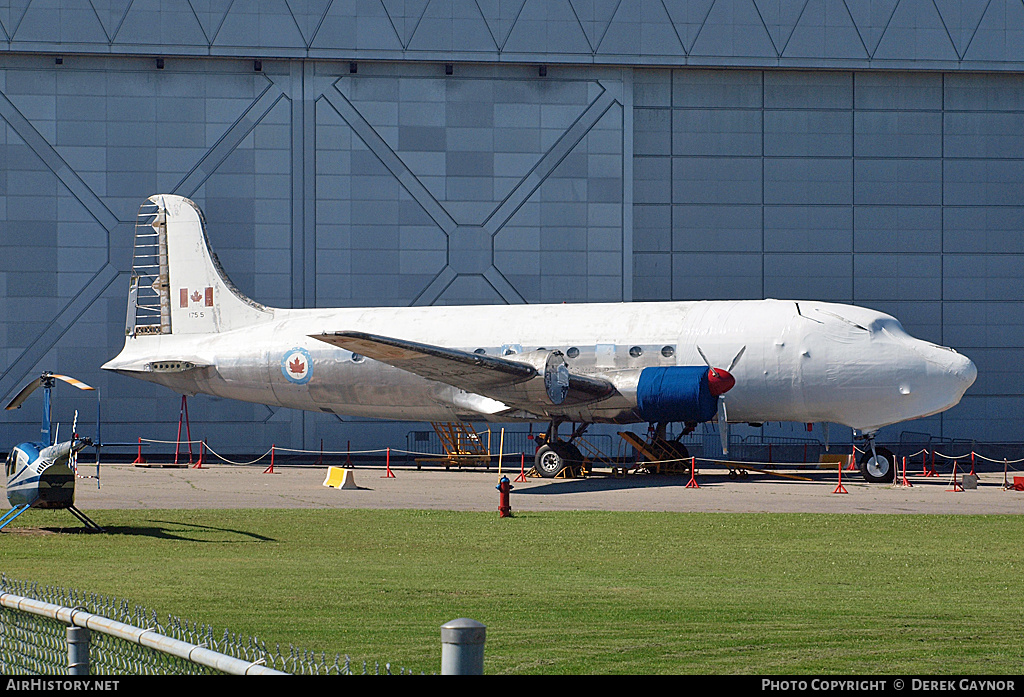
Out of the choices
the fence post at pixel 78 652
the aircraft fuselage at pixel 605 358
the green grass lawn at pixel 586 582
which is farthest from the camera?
the aircraft fuselage at pixel 605 358

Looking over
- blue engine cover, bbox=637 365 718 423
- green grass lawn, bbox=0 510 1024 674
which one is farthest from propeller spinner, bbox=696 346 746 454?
green grass lawn, bbox=0 510 1024 674

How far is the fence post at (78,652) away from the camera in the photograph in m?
5.71

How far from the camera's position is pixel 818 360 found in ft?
96.6

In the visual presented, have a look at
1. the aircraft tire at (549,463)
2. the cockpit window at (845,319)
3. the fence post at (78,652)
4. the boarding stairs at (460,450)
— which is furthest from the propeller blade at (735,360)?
the fence post at (78,652)

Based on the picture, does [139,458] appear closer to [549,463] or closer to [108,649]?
[549,463]

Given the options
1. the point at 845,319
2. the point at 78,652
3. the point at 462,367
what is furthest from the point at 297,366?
the point at 78,652

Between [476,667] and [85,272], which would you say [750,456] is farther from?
[476,667]

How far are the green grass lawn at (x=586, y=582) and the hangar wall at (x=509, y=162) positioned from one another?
2584cm

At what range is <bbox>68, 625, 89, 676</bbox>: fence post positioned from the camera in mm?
5715

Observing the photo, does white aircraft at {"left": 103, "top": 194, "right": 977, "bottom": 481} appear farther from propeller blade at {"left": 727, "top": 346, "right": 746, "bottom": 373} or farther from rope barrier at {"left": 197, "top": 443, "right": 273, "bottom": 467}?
rope barrier at {"left": 197, "top": 443, "right": 273, "bottom": 467}

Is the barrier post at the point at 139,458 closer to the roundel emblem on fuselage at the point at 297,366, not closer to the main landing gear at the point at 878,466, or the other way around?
the roundel emblem on fuselage at the point at 297,366

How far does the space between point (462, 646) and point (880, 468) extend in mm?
27423

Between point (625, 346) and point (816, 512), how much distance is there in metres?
10.8

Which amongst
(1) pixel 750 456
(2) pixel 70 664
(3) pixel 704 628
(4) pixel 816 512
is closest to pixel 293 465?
(1) pixel 750 456
